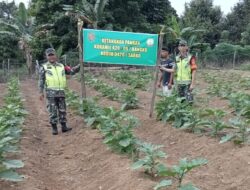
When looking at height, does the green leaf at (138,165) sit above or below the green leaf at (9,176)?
above

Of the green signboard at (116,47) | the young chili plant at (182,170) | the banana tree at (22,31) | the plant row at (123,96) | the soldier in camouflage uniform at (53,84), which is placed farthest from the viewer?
the banana tree at (22,31)

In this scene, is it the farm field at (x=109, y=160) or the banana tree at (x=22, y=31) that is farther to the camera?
the banana tree at (x=22, y=31)

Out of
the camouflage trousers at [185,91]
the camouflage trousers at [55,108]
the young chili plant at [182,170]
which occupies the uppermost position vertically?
the young chili plant at [182,170]

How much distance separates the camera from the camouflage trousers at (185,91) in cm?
945

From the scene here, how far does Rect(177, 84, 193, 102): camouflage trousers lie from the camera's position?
945 centimetres

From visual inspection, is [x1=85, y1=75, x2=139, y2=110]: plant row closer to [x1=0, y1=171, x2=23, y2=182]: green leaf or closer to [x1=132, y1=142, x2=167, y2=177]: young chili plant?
[x1=132, y1=142, x2=167, y2=177]: young chili plant

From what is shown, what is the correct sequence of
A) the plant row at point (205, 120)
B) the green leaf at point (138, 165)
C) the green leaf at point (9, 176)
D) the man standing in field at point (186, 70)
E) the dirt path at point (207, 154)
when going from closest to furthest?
the green leaf at point (9, 176), the green leaf at point (138, 165), the dirt path at point (207, 154), the plant row at point (205, 120), the man standing in field at point (186, 70)

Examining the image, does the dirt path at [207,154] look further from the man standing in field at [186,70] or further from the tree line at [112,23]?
the tree line at [112,23]

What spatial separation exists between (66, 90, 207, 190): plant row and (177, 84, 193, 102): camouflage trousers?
127cm

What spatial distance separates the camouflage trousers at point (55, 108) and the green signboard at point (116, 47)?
115cm

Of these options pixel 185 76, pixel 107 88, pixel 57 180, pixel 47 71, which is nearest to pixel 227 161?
pixel 57 180

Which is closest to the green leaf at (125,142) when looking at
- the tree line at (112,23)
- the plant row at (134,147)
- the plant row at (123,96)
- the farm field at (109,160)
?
the plant row at (134,147)

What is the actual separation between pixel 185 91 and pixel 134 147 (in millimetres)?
3570

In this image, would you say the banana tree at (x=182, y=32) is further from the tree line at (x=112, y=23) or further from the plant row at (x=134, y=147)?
the plant row at (x=134, y=147)
